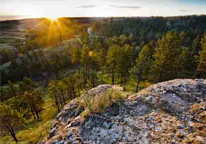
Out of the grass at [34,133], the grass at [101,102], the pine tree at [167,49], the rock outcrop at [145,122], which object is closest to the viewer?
the rock outcrop at [145,122]

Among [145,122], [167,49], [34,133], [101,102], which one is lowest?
[34,133]

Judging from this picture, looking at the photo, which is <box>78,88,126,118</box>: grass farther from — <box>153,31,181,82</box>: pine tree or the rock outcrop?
<box>153,31,181,82</box>: pine tree

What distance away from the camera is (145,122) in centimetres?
310

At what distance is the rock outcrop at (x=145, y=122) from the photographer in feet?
8.76

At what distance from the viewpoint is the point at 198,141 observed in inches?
95.2

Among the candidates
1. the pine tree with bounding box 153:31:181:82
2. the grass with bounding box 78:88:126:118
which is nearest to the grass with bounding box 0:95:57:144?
the grass with bounding box 78:88:126:118

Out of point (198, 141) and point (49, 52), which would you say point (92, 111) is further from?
point (49, 52)

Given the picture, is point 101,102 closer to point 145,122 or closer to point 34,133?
point 145,122

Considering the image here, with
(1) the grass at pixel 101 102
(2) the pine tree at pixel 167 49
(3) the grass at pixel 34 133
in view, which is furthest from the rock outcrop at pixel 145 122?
(2) the pine tree at pixel 167 49

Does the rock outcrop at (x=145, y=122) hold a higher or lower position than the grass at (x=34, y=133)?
higher

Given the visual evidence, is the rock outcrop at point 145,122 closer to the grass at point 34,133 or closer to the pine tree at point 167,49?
the grass at point 34,133

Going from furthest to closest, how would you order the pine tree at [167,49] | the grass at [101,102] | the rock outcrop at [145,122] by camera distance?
1. the pine tree at [167,49]
2. the grass at [101,102]
3. the rock outcrop at [145,122]

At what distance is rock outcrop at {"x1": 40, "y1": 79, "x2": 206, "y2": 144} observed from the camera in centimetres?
267

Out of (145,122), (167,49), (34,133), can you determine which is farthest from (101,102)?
(167,49)
